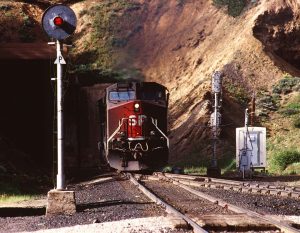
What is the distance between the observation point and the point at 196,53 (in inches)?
2117

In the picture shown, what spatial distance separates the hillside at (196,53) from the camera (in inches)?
1588

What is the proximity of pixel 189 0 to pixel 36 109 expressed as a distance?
110ft

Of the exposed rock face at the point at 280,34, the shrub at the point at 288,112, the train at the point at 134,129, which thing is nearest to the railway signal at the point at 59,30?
the train at the point at 134,129

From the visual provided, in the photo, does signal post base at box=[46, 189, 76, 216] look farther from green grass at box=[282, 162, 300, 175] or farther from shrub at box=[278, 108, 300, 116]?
shrub at box=[278, 108, 300, 116]

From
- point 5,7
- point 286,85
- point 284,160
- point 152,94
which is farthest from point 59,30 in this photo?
point 5,7

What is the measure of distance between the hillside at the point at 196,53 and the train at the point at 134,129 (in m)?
12.0

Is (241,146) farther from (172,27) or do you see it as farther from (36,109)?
(172,27)

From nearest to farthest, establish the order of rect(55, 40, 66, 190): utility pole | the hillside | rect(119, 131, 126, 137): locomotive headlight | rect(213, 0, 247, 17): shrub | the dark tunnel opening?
rect(55, 40, 66, 190): utility pole → rect(119, 131, 126, 137): locomotive headlight → the dark tunnel opening → the hillside → rect(213, 0, 247, 17): shrub

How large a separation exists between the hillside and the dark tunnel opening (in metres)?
5.96

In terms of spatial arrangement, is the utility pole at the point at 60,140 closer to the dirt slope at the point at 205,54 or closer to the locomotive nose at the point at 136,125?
the locomotive nose at the point at 136,125

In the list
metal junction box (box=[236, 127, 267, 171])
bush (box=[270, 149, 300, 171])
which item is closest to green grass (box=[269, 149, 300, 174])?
bush (box=[270, 149, 300, 171])

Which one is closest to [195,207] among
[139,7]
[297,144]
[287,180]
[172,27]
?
[287,180]

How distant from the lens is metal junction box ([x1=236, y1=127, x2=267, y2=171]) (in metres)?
27.0

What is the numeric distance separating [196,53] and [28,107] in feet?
78.5
